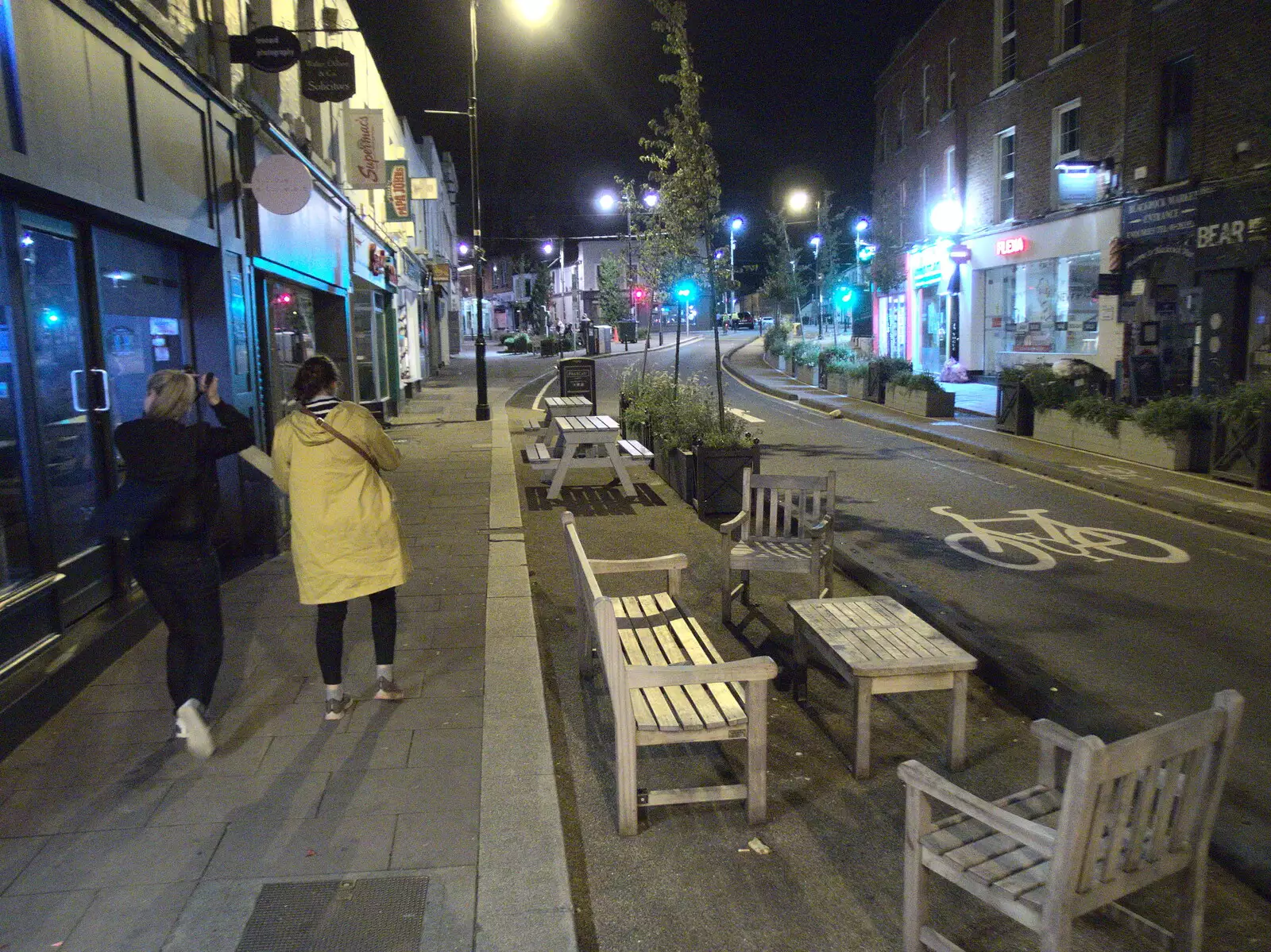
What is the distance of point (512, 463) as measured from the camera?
13305 mm

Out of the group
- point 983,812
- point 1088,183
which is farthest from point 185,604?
point 1088,183

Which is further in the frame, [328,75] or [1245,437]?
[1245,437]

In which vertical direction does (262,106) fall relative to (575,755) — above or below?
above

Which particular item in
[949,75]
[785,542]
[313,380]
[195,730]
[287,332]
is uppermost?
[949,75]

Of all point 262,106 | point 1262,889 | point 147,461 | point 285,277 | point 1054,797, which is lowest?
point 1262,889

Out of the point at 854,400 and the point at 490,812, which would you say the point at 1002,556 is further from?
the point at 854,400

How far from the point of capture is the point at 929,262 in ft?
96.1

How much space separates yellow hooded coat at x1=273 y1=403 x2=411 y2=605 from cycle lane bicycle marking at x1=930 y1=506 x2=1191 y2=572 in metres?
5.39

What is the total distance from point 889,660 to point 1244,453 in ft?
29.0

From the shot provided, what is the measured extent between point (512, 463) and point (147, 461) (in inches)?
363

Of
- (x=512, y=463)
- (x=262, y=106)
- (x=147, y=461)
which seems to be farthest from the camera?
(x=512, y=463)

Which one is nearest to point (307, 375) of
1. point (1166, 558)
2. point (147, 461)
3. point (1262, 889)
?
point (147, 461)

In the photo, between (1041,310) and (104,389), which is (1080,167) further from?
(104,389)

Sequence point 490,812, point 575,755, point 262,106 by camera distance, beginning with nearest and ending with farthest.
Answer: point 490,812 → point 575,755 → point 262,106
